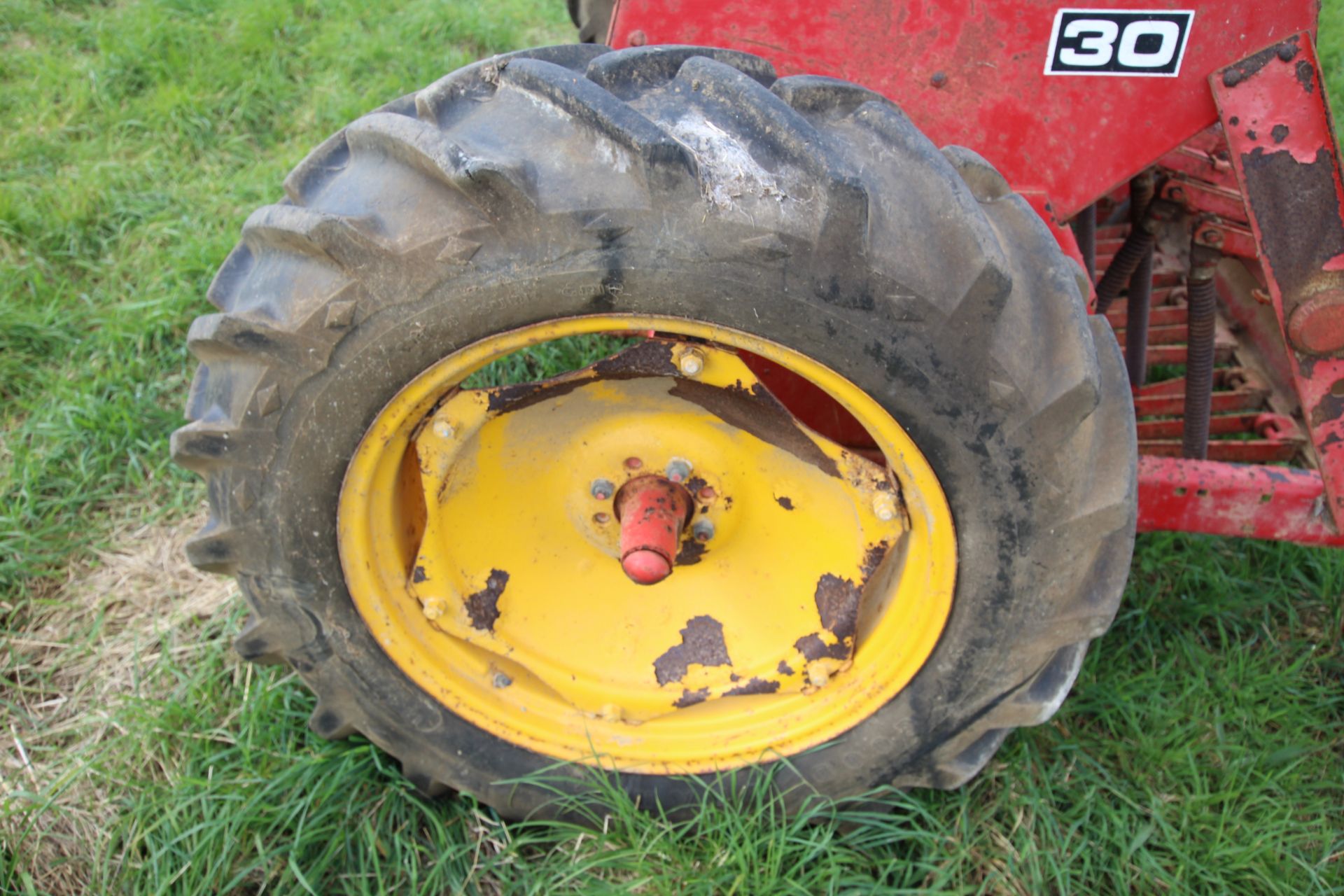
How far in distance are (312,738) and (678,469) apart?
945 mm

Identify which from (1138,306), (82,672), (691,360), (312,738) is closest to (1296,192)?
(1138,306)

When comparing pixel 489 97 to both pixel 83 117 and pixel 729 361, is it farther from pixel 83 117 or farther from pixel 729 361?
pixel 83 117

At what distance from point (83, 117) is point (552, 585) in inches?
115

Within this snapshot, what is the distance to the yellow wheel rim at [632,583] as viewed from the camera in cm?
165

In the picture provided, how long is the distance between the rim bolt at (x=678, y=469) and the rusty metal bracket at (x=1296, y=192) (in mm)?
1013

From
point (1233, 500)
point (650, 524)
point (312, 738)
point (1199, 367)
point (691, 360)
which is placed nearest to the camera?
point (691, 360)

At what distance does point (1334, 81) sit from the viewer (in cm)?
382

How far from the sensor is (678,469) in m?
1.78

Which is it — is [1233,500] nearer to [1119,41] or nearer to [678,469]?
[1119,41]

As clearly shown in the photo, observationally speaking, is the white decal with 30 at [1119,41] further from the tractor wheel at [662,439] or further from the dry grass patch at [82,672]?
the dry grass patch at [82,672]

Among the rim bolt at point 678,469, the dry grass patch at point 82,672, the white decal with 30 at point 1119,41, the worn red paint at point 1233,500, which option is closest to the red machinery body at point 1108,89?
the white decal with 30 at point 1119,41

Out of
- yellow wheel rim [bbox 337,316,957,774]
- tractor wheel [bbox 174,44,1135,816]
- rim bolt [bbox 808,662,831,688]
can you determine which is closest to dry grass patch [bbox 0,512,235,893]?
tractor wheel [bbox 174,44,1135,816]

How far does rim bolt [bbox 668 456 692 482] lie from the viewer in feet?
5.84

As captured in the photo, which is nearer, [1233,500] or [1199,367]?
[1233,500]
